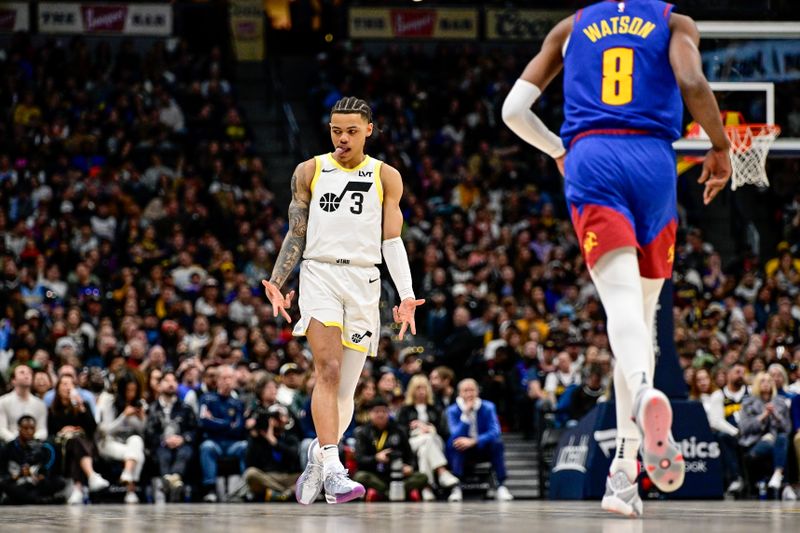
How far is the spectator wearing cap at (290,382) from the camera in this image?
15.8 m

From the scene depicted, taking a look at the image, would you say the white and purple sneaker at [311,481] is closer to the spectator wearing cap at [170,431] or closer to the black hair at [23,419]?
the black hair at [23,419]

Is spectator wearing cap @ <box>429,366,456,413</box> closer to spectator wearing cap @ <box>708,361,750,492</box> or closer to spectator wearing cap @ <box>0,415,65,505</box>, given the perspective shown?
spectator wearing cap @ <box>708,361,750,492</box>

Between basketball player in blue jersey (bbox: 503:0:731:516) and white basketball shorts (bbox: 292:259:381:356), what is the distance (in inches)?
76.5

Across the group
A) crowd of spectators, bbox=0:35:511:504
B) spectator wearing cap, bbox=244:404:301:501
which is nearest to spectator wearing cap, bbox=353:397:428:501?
crowd of spectators, bbox=0:35:511:504

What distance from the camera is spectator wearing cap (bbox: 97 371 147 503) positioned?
1477 cm

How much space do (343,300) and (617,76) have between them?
2.42 m

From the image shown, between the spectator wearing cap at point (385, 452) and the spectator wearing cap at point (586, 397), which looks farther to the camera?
the spectator wearing cap at point (586, 397)

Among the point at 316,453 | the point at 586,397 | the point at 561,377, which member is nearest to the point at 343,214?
the point at 316,453

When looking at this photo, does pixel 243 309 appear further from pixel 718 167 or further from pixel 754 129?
pixel 718 167

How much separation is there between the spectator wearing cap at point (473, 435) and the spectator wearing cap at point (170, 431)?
3036 mm

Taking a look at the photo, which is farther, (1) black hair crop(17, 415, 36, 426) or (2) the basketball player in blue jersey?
(1) black hair crop(17, 415, 36, 426)

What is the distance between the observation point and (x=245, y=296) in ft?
63.5

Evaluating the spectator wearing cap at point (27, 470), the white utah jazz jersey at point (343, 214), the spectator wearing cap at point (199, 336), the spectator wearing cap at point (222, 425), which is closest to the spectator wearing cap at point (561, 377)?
the spectator wearing cap at point (222, 425)

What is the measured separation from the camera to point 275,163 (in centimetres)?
2669
